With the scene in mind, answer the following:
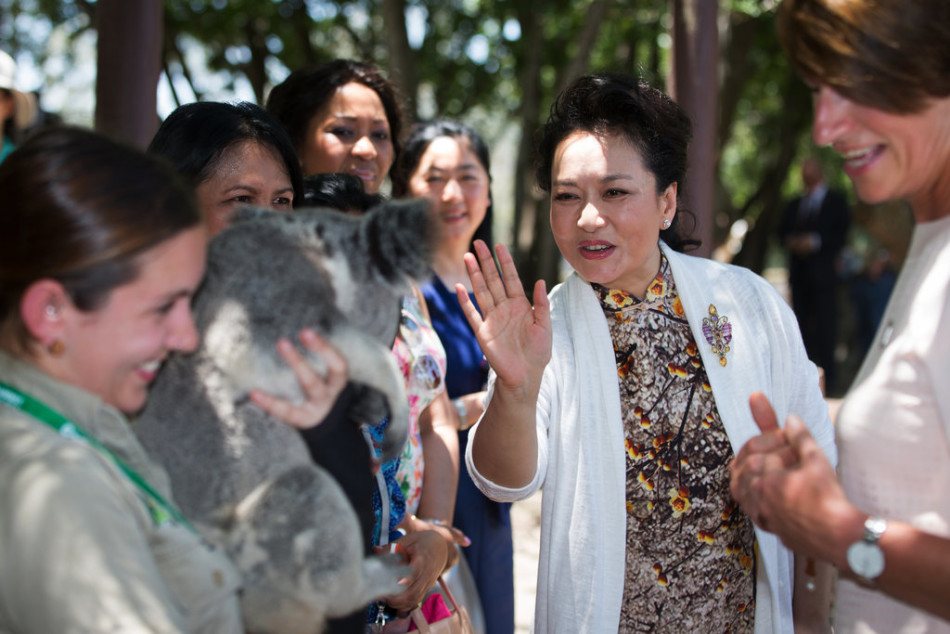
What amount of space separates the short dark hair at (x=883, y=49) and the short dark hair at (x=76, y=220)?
127cm

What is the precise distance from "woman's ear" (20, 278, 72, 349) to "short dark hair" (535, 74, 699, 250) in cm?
172

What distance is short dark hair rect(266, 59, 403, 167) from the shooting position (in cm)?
342

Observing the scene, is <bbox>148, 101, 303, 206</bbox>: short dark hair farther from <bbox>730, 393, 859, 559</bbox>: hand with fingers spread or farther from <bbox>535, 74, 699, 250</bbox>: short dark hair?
<bbox>730, 393, 859, 559</bbox>: hand with fingers spread

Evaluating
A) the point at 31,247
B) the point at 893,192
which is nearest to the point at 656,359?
the point at 893,192

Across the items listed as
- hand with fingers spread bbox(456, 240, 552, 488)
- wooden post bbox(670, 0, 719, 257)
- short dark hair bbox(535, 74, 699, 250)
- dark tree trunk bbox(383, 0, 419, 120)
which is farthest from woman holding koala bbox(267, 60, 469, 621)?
dark tree trunk bbox(383, 0, 419, 120)

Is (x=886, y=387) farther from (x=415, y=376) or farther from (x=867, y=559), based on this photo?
(x=415, y=376)

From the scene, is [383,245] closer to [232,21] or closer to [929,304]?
[929,304]

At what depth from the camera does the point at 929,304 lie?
1.50 metres

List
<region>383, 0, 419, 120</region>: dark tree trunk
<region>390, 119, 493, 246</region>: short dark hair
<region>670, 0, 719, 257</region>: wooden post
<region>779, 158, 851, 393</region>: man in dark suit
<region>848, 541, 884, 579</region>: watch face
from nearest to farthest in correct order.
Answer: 1. <region>848, 541, 884, 579</region>: watch face
2. <region>390, 119, 493, 246</region>: short dark hair
3. <region>670, 0, 719, 257</region>: wooden post
4. <region>383, 0, 419, 120</region>: dark tree trunk
5. <region>779, 158, 851, 393</region>: man in dark suit

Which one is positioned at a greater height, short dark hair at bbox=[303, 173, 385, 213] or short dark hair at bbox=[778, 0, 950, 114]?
short dark hair at bbox=[778, 0, 950, 114]

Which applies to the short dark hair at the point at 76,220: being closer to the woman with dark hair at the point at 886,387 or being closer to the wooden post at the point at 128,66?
the woman with dark hair at the point at 886,387

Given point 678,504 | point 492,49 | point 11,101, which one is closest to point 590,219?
point 678,504

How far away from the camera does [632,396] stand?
7.92 ft

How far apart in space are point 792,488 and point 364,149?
95.5 inches
